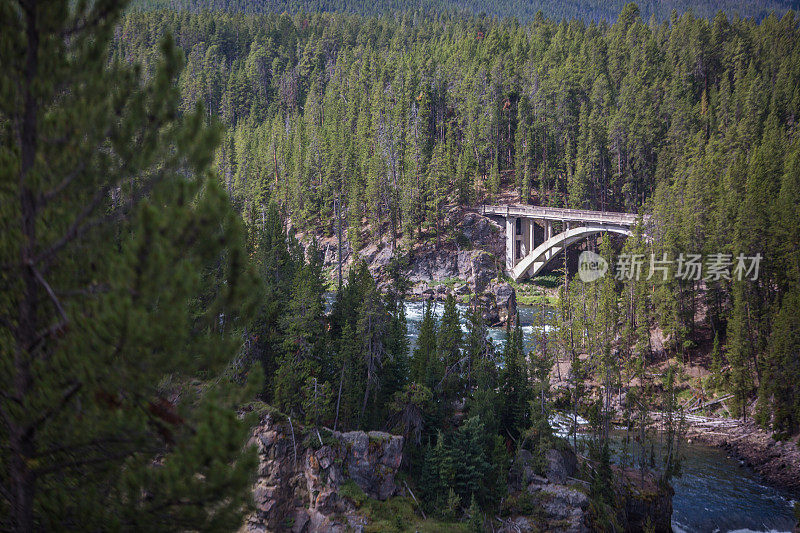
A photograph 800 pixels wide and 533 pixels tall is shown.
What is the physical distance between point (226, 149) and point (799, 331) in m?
93.4

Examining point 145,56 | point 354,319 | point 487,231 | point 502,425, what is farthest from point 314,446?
point 145,56

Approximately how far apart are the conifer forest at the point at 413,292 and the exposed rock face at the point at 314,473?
11cm

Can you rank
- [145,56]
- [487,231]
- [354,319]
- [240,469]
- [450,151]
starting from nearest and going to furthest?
[240,469], [354,319], [487,231], [450,151], [145,56]

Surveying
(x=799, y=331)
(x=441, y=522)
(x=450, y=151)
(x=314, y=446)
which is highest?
(x=450, y=151)

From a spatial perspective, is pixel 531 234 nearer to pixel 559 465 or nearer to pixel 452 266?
pixel 452 266

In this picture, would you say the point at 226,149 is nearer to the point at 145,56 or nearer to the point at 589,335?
the point at 145,56

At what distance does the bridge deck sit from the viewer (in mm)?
60750

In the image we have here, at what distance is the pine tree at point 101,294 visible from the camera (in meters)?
5.92

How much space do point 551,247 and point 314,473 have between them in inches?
2089

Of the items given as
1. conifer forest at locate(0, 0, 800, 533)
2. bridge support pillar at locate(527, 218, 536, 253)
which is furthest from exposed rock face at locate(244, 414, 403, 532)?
bridge support pillar at locate(527, 218, 536, 253)

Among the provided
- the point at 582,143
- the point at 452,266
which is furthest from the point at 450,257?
the point at 582,143

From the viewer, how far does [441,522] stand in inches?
864

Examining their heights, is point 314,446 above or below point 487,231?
below

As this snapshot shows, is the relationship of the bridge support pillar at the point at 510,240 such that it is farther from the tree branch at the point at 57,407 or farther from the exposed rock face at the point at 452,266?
the tree branch at the point at 57,407
